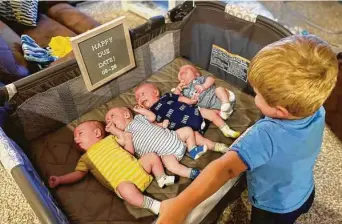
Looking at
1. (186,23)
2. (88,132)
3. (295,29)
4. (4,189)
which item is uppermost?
(186,23)

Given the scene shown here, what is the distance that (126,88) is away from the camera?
1.48m

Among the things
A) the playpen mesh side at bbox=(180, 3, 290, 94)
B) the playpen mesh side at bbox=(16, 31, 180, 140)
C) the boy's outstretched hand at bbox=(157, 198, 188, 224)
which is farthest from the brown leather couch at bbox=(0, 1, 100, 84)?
the boy's outstretched hand at bbox=(157, 198, 188, 224)

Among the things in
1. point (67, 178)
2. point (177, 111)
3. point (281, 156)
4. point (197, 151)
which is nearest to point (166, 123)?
point (177, 111)

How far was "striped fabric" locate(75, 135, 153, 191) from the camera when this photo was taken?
1087 millimetres

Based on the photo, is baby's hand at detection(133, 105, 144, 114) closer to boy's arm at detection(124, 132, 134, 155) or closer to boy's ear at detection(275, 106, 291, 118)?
boy's arm at detection(124, 132, 134, 155)

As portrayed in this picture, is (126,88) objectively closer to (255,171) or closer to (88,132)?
(88,132)

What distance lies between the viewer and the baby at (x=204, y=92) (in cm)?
131

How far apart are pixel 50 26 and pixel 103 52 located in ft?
2.45

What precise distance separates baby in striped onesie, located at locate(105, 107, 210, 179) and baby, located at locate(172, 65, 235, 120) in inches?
6.6

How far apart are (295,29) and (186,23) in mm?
909

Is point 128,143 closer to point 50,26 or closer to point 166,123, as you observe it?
point 166,123

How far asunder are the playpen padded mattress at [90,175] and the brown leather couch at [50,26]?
370 mm

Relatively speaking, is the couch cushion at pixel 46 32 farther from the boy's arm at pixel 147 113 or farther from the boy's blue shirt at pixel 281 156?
the boy's blue shirt at pixel 281 156

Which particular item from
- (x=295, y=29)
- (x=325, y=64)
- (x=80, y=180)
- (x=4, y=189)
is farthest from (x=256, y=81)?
(x=295, y=29)
